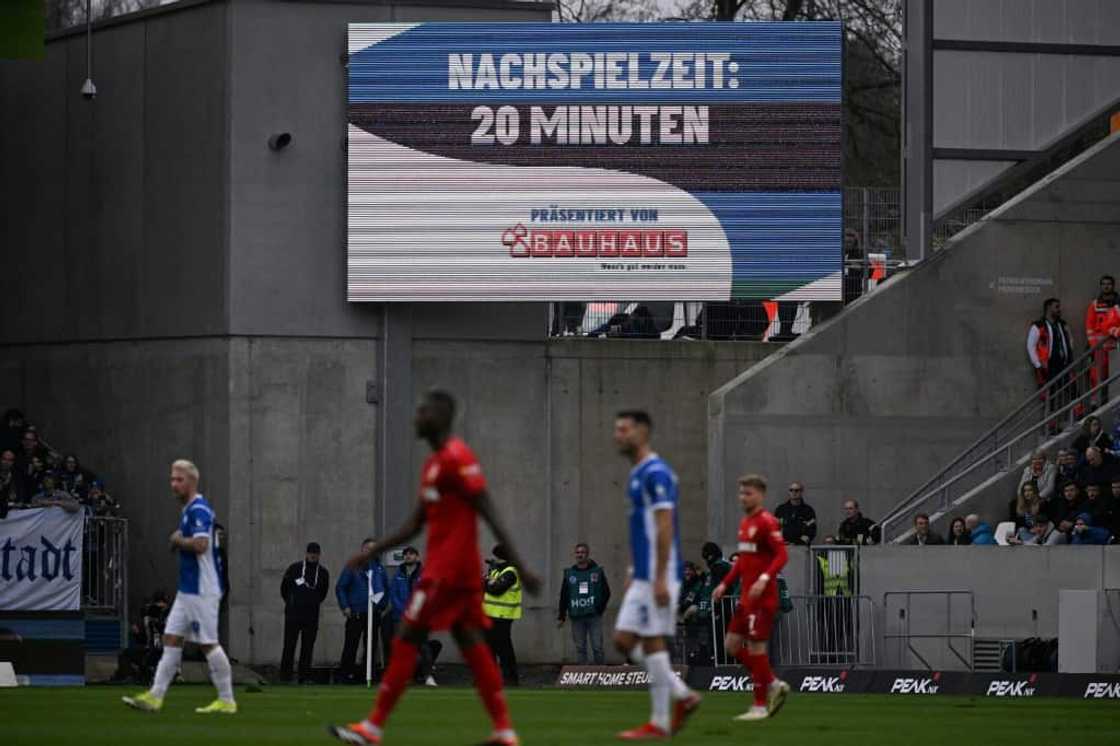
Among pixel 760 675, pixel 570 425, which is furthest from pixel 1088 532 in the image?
pixel 760 675

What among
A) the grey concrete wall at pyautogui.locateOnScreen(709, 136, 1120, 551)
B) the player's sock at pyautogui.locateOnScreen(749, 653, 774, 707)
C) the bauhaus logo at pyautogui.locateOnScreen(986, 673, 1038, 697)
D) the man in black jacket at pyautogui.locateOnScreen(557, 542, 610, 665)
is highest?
the grey concrete wall at pyautogui.locateOnScreen(709, 136, 1120, 551)

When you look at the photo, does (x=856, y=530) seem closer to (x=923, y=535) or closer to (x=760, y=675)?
(x=923, y=535)

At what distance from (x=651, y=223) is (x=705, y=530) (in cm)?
539

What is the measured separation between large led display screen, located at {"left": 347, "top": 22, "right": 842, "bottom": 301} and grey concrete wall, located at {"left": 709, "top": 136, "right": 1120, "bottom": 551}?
1.34m

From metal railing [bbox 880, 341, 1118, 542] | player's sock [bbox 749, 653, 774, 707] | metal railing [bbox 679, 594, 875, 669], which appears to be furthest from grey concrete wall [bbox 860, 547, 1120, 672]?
player's sock [bbox 749, 653, 774, 707]

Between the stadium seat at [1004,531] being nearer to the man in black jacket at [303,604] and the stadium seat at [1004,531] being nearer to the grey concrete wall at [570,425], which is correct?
the grey concrete wall at [570,425]

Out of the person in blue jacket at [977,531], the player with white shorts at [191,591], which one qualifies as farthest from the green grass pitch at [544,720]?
the person in blue jacket at [977,531]

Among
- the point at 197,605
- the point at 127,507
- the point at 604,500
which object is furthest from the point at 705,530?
the point at 197,605

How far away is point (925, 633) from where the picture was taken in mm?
32375

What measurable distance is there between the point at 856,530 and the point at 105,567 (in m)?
11.7

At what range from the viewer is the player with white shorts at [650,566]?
48.3ft

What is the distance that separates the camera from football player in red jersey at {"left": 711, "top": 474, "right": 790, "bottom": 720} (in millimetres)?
19625

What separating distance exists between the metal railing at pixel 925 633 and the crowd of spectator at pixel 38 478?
1233 cm

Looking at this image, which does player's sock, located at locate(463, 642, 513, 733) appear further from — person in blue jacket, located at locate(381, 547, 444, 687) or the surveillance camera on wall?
the surveillance camera on wall
